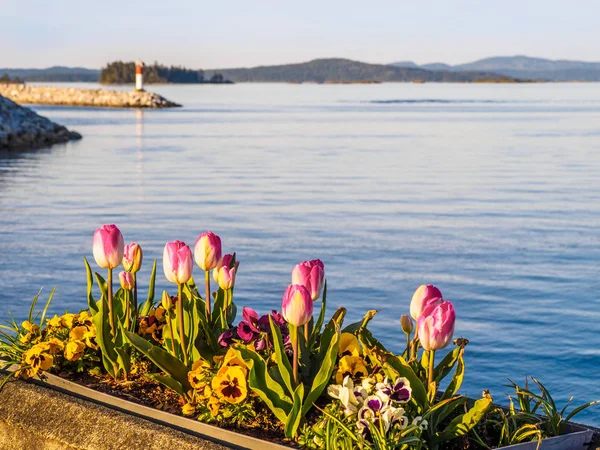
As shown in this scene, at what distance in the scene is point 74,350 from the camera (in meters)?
3.99

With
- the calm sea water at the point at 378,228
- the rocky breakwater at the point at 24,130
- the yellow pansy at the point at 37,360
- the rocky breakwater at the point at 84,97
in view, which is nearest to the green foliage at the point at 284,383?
the yellow pansy at the point at 37,360

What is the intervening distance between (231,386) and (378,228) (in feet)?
34.7

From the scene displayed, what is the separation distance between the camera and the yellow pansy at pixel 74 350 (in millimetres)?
3979

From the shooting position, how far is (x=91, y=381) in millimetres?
4000

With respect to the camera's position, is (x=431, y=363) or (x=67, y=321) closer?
(x=431, y=363)

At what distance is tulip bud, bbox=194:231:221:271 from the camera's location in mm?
3775

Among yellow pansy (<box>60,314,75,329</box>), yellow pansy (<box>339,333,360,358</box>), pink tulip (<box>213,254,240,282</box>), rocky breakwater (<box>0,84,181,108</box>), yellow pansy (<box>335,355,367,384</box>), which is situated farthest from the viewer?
rocky breakwater (<box>0,84,181,108</box>)

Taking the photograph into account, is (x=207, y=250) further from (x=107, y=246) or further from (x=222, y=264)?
(x=107, y=246)

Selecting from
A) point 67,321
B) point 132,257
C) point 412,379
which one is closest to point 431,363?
point 412,379

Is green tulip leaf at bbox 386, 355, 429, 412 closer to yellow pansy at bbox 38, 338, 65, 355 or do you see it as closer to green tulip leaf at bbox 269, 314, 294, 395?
green tulip leaf at bbox 269, 314, 294, 395

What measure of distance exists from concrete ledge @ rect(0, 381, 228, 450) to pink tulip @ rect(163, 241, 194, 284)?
1.76 ft

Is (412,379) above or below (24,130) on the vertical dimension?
above

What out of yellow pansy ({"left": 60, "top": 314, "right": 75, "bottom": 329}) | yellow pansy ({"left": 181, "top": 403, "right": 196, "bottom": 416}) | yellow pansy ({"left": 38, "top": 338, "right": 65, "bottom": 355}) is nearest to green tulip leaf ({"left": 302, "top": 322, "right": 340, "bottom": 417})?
yellow pansy ({"left": 181, "top": 403, "right": 196, "bottom": 416})

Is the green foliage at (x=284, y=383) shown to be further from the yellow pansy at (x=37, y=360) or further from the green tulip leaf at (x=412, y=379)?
the yellow pansy at (x=37, y=360)
